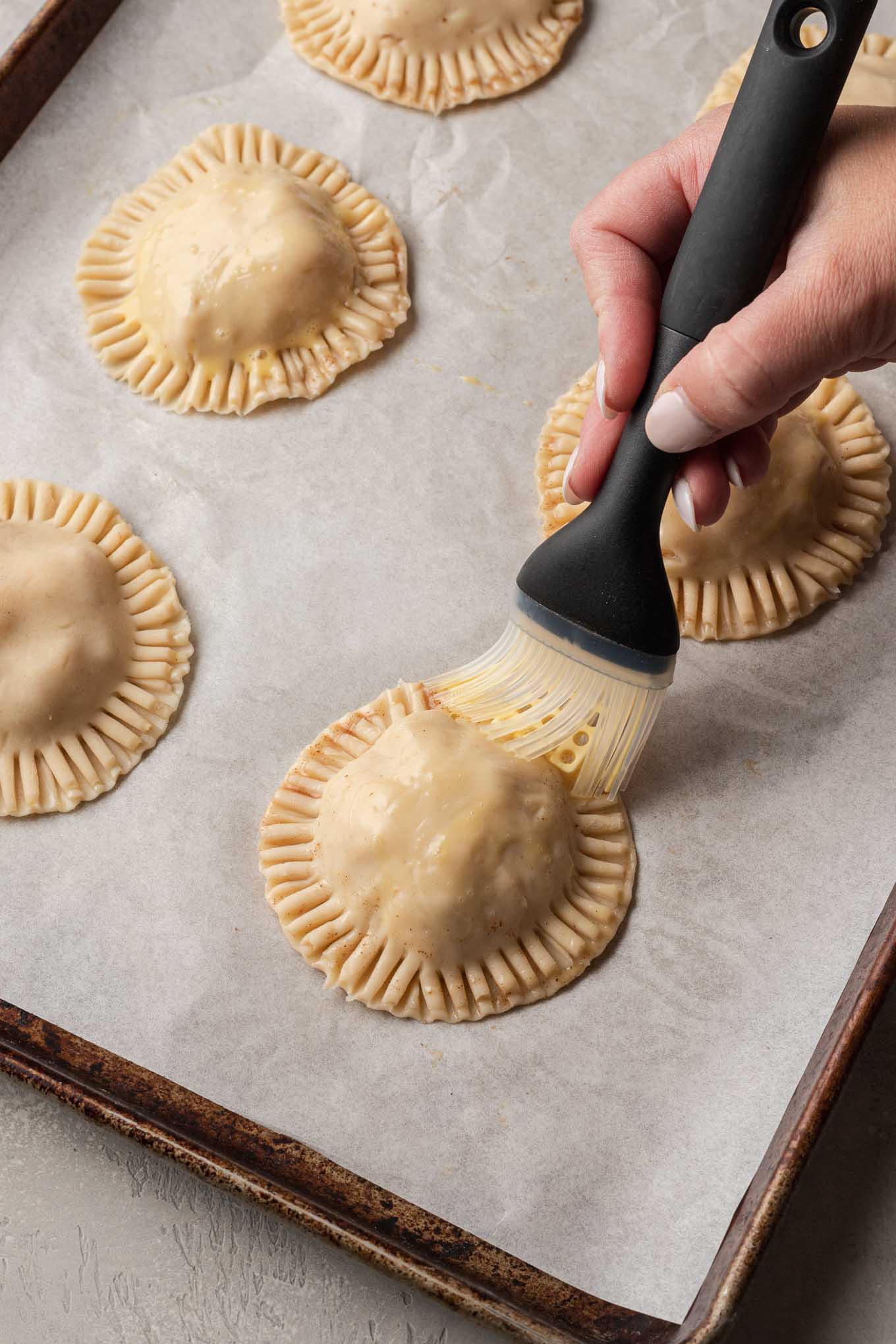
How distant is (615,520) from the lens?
1.82 meters

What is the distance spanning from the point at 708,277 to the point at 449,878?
0.94 metres

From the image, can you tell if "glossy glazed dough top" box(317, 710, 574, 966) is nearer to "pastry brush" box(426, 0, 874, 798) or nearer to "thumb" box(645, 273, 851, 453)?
"pastry brush" box(426, 0, 874, 798)

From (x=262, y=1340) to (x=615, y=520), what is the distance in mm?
1333

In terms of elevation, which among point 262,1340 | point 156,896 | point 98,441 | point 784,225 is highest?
point 784,225

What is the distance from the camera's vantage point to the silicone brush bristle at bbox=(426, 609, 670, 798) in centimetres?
195

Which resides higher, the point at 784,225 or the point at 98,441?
the point at 784,225

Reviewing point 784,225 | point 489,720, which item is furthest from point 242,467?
point 784,225

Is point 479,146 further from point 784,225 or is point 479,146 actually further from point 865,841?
point 865,841

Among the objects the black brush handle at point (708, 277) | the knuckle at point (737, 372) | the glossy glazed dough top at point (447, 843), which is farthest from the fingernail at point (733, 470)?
the glossy glazed dough top at point (447, 843)

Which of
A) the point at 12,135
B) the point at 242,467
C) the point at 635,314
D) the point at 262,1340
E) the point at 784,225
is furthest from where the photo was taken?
the point at 12,135

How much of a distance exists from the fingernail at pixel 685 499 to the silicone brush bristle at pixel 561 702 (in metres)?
0.23

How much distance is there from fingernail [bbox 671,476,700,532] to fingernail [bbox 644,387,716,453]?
12cm

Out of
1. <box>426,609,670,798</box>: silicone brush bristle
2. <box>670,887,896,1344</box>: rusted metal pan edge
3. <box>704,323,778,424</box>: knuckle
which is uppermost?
<box>704,323,778,424</box>: knuckle

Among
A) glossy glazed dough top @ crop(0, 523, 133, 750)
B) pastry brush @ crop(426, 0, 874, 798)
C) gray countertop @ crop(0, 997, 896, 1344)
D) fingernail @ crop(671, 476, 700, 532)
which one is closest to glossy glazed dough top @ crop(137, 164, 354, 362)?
glossy glazed dough top @ crop(0, 523, 133, 750)
